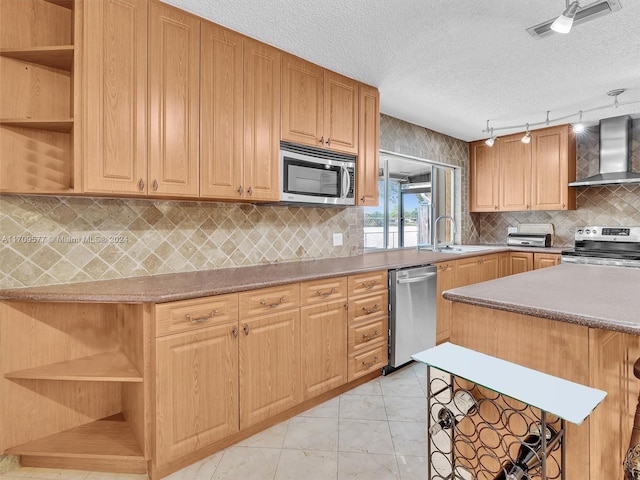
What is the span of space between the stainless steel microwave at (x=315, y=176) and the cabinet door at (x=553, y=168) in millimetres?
2885

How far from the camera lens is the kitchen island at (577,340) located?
1.28 metres

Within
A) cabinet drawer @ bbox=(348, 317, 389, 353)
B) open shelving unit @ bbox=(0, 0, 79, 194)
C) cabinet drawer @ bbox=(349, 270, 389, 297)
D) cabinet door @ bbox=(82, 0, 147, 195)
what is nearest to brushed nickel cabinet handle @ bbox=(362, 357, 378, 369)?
cabinet drawer @ bbox=(348, 317, 389, 353)

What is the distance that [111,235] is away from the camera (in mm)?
2125

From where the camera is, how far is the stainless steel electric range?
3.67 meters

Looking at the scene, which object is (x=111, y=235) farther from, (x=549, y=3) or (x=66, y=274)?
(x=549, y=3)

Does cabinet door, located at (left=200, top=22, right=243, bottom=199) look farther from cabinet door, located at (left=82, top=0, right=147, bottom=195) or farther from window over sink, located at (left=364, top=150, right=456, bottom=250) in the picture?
window over sink, located at (left=364, top=150, right=456, bottom=250)

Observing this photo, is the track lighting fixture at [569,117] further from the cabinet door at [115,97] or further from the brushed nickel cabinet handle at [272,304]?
the cabinet door at [115,97]

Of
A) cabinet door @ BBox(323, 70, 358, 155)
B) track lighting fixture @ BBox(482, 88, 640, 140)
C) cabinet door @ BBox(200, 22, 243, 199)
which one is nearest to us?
cabinet door @ BBox(200, 22, 243, 199)

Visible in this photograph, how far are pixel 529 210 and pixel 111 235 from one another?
4717mm

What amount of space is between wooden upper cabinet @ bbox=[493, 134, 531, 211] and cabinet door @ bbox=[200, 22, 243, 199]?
12.7ft

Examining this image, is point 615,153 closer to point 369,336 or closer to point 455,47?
point 455,47

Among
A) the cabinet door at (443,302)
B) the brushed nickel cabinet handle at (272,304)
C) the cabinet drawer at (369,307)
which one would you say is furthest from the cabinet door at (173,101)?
the cabinet door at (443,302)

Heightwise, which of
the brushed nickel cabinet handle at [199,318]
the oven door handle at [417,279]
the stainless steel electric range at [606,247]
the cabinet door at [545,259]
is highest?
the stainless steel electric range at [606,247]

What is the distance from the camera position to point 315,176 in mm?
2709
